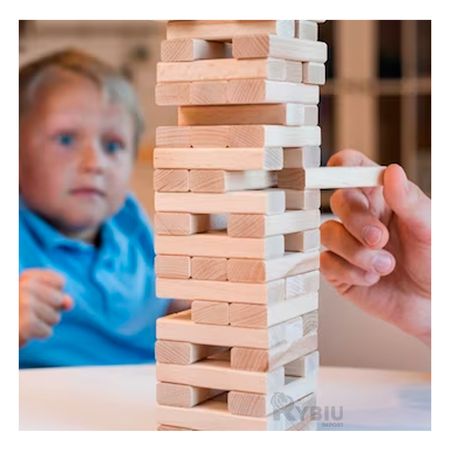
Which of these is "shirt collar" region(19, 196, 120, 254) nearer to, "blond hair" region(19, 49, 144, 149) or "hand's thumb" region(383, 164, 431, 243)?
"blond hair" region(19, 49, 144, 149)

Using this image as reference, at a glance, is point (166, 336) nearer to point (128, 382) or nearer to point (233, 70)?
point (233, 70)

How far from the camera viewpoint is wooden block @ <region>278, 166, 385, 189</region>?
2.72 ft

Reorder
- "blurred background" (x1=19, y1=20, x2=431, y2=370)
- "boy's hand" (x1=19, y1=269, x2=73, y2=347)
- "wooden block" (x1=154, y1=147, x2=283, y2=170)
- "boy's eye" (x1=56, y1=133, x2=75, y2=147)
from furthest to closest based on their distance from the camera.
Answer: "blurred background" (x1=19, y1=20, x2=431, y2=370)
"boy's eye" (x1=56, y1=133, x2=75, y2=147)
"boy's hand" (x1=19, y1=269, x2=73, y2=347)
"wooden block" (x1=154, y1=147, x2=283, y2=170)

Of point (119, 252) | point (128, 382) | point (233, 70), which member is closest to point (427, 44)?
point (119, 252)

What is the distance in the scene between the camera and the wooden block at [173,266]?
0.80 metres

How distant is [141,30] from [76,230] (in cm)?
148

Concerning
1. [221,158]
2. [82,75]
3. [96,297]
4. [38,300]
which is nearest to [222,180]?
[221,158]

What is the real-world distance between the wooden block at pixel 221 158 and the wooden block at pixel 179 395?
7.4 inches

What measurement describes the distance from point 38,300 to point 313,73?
36.3 inches

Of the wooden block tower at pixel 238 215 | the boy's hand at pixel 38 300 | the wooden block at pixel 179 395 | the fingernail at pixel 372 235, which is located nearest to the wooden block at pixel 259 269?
the wooden block tower at pixel 238 215

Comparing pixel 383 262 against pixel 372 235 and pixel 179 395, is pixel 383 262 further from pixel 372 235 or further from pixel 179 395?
pixel 179 395

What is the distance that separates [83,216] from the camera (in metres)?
2.07

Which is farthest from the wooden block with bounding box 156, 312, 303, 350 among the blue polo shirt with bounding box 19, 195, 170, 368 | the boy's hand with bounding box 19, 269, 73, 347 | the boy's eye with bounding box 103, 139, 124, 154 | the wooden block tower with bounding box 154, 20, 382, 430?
the boy's eye with bounding box 103, 139, 124, 154

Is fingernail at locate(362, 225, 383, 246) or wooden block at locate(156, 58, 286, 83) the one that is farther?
fingernail at locate(362, 225, 383, 246)
